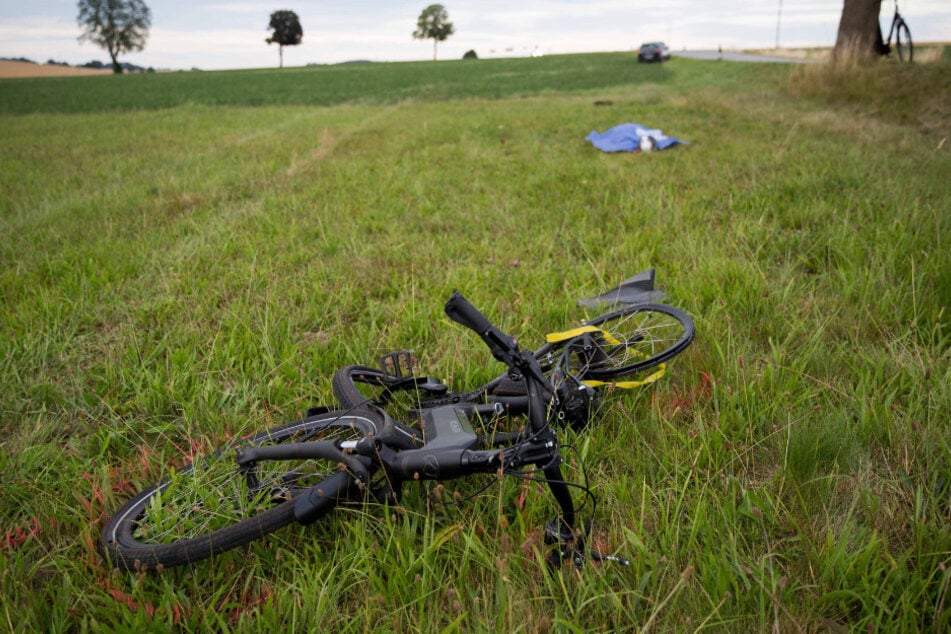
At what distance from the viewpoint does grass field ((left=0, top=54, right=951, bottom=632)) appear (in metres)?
1.82

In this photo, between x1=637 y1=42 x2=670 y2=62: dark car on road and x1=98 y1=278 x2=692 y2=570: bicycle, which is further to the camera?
x1=637 y1=42 x2=670 y2=62: dark car on road

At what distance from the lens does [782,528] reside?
6.56 ft

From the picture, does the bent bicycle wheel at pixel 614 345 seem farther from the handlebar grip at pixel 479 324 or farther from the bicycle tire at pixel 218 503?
the bicycle tire at pixel 218 503

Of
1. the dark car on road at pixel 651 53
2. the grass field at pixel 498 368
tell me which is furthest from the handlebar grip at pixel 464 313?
the dark car on road at pixel 651 53

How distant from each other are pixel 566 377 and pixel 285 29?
439ft

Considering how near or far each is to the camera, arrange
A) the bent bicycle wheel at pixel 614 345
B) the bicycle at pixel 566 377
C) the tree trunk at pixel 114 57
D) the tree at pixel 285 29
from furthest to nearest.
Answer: the tree at pixel 285 29 → the tree trunk at pixel 114 57 → the bent bicycle wheel at pixel 614 345 → the bicycle at pixel 566 377

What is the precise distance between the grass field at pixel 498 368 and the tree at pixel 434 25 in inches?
5870

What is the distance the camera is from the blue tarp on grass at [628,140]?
9.46 meters

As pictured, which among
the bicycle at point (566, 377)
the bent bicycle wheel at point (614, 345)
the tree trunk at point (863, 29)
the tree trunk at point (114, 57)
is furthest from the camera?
the tree trunk at point (114, 57)

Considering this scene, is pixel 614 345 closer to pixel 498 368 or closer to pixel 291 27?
pixel 498 368

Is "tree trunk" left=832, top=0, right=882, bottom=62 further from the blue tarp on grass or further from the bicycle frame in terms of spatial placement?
the bicycle frame

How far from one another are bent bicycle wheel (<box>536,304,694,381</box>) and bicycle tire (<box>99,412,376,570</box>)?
1072 millimetres

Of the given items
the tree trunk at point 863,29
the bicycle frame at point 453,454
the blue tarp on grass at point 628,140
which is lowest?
the bicycle frame at point 453,454

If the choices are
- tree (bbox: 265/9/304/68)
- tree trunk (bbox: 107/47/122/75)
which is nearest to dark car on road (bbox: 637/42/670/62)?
tree trunk (bbox: 107/47/122/75)
